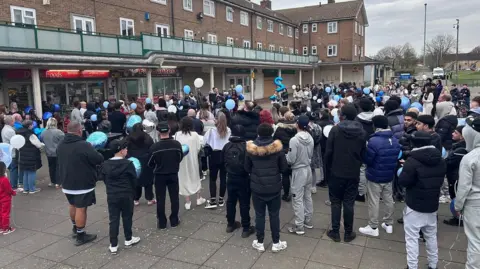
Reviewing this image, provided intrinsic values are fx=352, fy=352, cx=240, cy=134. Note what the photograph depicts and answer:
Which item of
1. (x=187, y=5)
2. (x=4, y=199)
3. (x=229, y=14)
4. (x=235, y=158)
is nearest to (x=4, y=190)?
(x=4, y=199)

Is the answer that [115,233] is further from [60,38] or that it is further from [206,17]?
[206,17]

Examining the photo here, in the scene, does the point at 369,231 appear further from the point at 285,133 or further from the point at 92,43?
the point at 92,43

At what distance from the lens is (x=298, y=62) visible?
122 feet

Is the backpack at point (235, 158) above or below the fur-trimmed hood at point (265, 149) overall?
below

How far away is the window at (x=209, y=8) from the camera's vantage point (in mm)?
27344

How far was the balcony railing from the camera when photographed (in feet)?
39.7

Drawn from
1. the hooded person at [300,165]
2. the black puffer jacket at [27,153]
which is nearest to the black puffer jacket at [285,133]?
the hooded person at [300,165]

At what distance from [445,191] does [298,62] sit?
31.7 meters

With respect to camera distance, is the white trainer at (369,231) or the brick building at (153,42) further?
the brick building at (153,42)

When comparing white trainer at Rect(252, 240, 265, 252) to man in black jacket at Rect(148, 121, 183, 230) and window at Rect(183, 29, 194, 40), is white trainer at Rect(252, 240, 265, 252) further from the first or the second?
window at Rect(183, 29, 194, 40)

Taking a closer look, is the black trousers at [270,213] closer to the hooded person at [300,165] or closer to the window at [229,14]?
the hooded person at [300,165]

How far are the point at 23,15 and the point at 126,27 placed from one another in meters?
6.09

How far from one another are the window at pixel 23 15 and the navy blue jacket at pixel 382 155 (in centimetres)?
1590

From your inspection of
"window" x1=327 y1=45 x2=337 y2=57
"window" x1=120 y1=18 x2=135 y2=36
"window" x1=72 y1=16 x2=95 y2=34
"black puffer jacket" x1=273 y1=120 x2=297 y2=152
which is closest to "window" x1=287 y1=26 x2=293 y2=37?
"window" x1=327 y1=45 x2=337 y2=57
